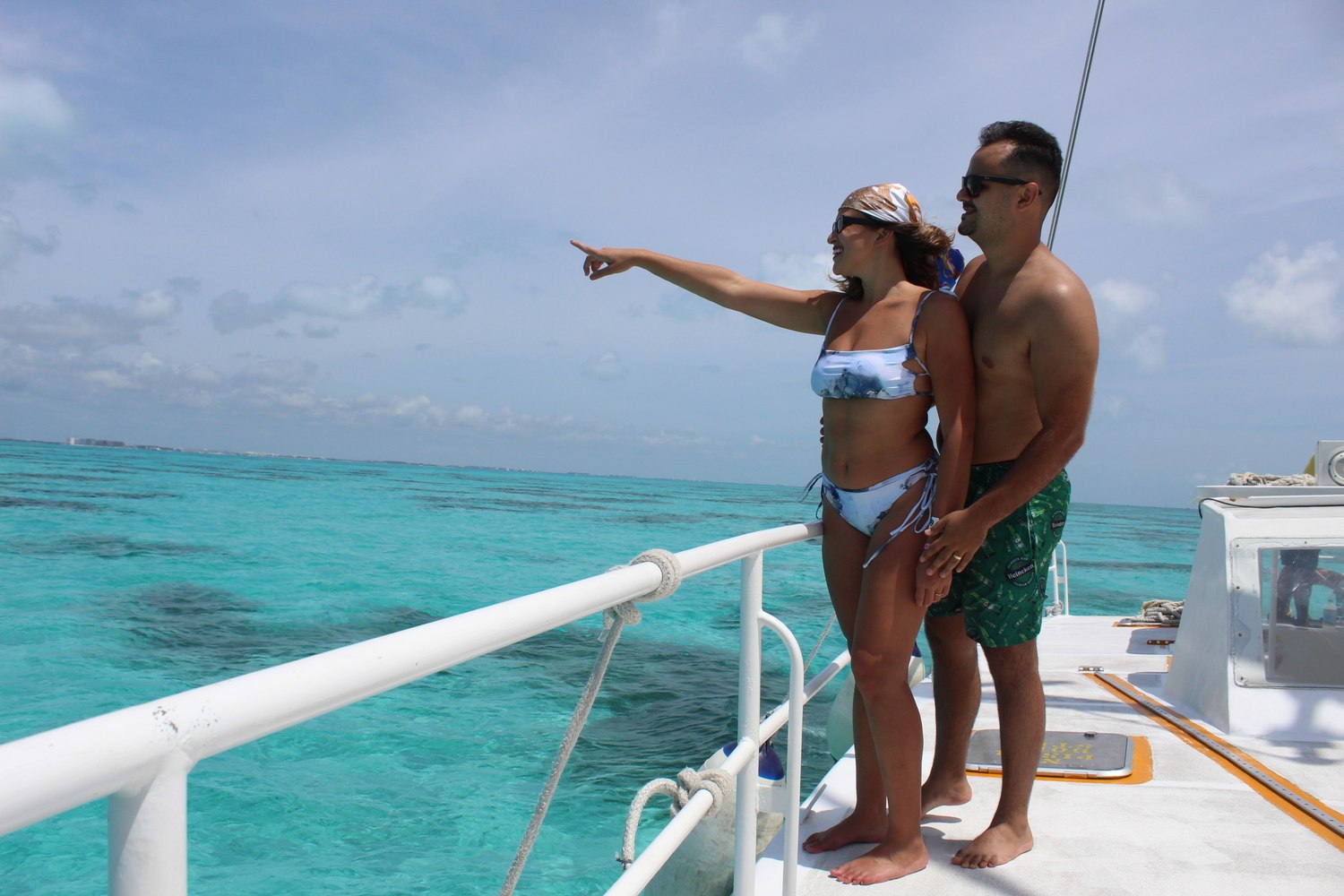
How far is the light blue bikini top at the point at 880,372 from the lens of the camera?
2.26m

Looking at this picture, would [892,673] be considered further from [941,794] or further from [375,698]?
[375,698]

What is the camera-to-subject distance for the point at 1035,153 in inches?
89.6

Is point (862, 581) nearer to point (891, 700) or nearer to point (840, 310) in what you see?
point (891, 700)

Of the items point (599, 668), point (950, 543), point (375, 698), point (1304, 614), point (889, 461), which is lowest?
point (375, 698)

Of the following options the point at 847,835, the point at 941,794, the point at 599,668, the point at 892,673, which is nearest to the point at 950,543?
the point at 892,673

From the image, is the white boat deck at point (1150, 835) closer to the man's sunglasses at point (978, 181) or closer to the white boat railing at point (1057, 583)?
the white boat railing at point (1057, 583)

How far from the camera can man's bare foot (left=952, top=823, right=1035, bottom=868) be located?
2393 mm

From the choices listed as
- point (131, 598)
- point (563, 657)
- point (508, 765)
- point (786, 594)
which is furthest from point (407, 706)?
point (786, 594)

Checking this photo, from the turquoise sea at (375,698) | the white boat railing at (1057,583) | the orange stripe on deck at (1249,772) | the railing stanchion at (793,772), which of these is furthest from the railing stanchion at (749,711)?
the orange stripe on deck at (1249,772)

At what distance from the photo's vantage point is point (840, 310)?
251 centimetres

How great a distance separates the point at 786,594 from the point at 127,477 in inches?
1820

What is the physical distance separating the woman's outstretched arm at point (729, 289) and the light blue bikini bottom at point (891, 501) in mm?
567

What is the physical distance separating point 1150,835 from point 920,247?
179cm

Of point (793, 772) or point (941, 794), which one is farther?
point (941, 794)
